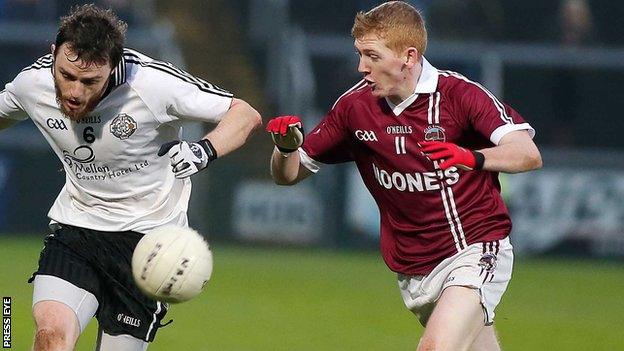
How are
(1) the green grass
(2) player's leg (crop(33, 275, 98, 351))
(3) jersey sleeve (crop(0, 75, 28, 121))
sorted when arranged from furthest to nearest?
(1) the green grass < (3) jersey sleeve (crop(0, 75, 28, 121)) < (2) player's leg (crop(33, 275, 98, 351))

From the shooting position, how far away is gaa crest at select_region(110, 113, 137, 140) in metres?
7.12

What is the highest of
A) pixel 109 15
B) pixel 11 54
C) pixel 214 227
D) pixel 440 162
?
pixel 109 15

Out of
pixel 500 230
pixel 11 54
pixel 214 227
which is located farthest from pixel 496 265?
pixel 11 54

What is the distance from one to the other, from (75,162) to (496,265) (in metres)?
2.28

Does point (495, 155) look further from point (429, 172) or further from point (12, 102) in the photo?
point (12, 102)

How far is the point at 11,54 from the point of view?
18.5 m

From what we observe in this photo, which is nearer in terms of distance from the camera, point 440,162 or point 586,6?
point 440,162

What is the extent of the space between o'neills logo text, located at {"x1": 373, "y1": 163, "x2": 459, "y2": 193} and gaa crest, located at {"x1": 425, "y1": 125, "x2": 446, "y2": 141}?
176mm

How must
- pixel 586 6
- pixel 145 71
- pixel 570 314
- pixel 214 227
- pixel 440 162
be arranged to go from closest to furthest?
1. pixel 440 162
2. pixel 145 71
3. pixel 570 314
4. pixel 214 227
5. pixel 586 6

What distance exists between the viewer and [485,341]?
736 centimetres

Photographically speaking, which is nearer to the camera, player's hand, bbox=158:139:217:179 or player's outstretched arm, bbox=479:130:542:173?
player's hand, bbox=158:139:217:179

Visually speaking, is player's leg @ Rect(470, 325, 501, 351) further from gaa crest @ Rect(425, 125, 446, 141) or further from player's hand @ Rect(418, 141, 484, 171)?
player's hand @ Rect(418, 141, 484, 171)

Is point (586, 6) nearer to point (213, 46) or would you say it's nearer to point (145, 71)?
point (213, 46)

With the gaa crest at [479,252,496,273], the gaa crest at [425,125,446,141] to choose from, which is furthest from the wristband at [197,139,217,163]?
the gaa crest at [479,252,496,273]
